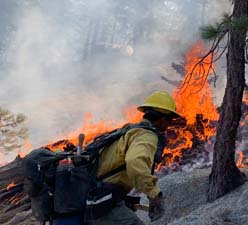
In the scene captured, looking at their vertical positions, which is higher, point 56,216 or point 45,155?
point 45,155

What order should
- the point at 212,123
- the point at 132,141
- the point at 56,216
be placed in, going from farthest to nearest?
the point at 212,123 < the point at 56,216 < the point at 132,141

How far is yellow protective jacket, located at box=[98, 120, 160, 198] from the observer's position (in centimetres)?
302

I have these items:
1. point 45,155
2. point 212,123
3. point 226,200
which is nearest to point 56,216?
point 45,155

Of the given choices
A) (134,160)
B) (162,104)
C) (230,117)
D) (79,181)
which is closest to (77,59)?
(230,117)

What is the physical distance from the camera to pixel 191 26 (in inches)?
1609

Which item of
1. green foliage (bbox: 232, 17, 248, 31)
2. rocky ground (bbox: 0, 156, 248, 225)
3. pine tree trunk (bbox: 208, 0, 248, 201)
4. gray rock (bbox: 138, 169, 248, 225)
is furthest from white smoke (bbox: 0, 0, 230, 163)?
green foliage (bbox: 232, 17, 248, 31)

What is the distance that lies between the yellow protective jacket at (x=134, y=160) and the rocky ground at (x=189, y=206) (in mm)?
1853

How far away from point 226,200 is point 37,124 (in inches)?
813

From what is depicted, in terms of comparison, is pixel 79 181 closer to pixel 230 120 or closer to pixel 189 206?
pixel 230 120

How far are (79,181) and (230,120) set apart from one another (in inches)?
147

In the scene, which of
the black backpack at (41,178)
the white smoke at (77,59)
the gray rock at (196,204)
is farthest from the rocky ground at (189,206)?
the white smoke at (77,59)

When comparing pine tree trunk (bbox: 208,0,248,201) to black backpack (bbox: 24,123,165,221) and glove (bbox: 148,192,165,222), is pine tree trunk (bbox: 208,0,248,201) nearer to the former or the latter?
black backpack (bbox: 24,123,165,221)

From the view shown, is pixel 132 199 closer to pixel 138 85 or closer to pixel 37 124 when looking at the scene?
pixel 37 124

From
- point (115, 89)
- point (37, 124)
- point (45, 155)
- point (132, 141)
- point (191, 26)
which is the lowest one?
point (37, 124)
